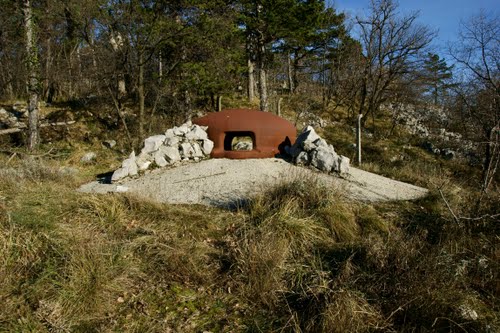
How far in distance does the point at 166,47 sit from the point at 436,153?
42.5 ft

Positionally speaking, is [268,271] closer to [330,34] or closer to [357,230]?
[357,230]

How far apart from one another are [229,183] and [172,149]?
6.03 ft

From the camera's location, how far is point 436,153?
15711mm

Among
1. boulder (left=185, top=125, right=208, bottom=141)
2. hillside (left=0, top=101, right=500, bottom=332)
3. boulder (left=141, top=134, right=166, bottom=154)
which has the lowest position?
hillside (left=0, top=101, right=500, bottom=332)

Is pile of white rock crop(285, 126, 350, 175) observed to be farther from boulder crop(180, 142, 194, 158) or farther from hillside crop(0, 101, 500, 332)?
boulder crop(180, 142, 194, 158)

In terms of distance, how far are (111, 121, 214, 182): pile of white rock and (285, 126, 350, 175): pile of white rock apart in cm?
192

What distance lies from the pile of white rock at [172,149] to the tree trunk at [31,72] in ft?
16.4

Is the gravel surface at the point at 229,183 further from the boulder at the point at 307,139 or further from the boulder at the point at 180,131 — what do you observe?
the boulder at the point at 180,131

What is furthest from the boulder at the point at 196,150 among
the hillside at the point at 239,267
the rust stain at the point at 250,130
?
the hillside at the point at 239,267

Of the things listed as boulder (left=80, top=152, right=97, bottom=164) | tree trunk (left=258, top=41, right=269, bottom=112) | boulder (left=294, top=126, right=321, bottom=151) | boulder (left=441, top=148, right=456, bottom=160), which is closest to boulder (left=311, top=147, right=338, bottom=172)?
boulder (left=294, top=126, right=321, bottom=151)

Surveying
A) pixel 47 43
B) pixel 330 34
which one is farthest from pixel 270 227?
pixel 330 34

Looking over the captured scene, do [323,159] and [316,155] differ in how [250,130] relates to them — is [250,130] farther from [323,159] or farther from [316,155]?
[323,159]

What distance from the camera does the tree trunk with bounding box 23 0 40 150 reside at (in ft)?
30.9

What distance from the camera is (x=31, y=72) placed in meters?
9.70
